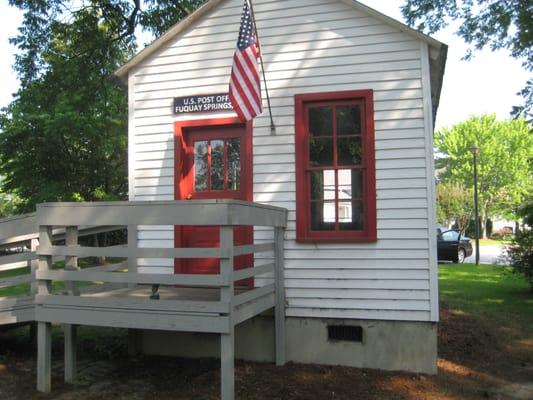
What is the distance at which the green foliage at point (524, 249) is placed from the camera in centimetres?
1123

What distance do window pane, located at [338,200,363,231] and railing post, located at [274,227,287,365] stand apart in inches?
29.3

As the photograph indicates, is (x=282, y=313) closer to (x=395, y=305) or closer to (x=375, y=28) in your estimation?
(x=395, y=305)

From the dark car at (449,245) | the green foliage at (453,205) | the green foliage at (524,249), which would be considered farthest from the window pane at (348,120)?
the green foliage at (453,205)

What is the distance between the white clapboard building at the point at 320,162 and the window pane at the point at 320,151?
13mm

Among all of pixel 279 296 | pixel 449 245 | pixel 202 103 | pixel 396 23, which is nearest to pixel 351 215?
pixel 279 296

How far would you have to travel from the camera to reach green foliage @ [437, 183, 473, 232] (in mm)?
46875

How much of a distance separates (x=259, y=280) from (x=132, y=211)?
82.0 inches

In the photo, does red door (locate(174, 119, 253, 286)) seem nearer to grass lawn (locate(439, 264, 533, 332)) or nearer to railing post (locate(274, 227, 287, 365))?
railing post (locate(274, 227, 287, 365))

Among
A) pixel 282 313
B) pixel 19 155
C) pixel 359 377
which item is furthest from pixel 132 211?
pixel 19 155

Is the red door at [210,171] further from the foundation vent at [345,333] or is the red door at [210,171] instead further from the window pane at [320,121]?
the foundation vent at [345,333]

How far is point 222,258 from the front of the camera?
13.9 feet

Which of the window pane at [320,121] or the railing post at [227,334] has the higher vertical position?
the window pane at [320,121]

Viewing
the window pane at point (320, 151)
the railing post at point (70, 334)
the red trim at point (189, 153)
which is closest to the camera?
the railing post at point (70, 334)

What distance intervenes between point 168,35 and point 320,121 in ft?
7.66
